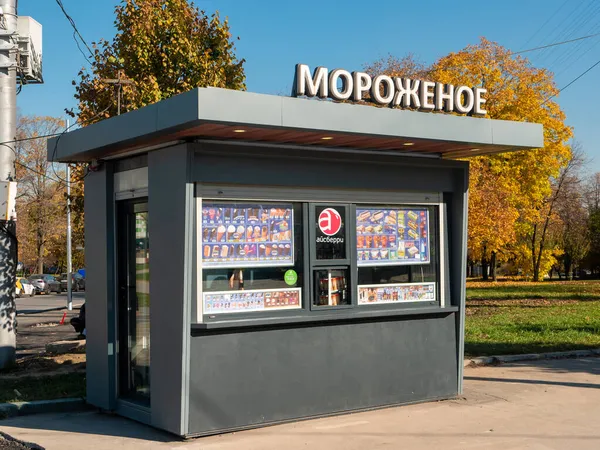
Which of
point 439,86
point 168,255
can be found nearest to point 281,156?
point 168,255

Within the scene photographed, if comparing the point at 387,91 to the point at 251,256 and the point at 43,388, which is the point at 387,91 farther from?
the point at 43,388

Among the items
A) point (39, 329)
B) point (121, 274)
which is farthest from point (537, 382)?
point (39, 329)

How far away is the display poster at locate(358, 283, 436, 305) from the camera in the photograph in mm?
8711

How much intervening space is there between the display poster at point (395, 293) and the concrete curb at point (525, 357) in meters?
3.03

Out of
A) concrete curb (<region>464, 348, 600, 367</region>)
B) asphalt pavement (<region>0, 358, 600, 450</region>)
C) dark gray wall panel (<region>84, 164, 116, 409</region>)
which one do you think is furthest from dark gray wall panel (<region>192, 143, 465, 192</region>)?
concrete curb (<region>464, 348, 600, 367</region>)

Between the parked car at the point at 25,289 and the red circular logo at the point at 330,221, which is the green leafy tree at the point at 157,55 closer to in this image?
the red circular logo at the point at 330,221

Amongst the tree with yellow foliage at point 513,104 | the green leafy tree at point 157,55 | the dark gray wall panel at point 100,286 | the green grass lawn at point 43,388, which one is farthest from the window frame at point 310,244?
the tree with yellow foliage at point 513,104

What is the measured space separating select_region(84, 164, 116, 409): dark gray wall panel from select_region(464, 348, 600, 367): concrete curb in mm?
5711

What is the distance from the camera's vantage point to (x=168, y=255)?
7656 millimetres

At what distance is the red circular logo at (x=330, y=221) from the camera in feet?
27.6

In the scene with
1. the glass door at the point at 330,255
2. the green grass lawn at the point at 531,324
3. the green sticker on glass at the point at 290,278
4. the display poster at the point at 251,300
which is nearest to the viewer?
the display poster at the point at 251,300

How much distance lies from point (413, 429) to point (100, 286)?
409 centimetres

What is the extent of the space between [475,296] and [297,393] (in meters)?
21.7

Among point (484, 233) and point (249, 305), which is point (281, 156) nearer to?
point (249, 305)
